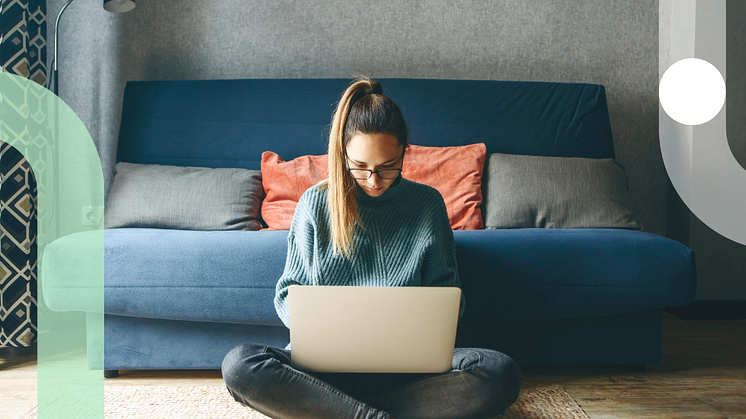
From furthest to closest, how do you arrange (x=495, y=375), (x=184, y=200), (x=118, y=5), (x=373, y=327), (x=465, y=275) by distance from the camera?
(x=118, y=5) → (x=184, y=200) → (x=465, y=275) → (x=495, y=375) → (x=373, y=327)

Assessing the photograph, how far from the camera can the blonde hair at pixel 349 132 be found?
106 cm

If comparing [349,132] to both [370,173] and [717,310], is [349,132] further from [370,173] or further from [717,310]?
[717,310]

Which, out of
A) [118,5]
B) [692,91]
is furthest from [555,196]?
[118,5]

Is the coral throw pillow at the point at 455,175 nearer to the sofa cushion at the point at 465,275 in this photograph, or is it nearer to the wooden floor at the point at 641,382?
the sofa cushion at the point at 465,275

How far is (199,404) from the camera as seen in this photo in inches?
50.0

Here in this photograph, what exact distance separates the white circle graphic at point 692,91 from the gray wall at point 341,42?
5.4 inches

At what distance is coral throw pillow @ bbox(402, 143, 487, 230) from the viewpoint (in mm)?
1750

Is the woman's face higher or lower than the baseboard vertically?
higher

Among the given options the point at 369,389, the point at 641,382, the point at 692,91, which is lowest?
the point at 641,382

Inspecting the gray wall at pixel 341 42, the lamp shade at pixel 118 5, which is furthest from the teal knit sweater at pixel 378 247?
the lamp shade at pixel 118 5

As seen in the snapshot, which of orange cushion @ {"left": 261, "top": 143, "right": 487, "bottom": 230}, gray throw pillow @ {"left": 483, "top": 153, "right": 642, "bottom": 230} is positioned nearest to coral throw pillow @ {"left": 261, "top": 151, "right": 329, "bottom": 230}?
orange cushion @ {"left": 261, "top": 143, "right": 487, "bottom": 230}

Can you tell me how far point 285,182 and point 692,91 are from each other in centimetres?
197

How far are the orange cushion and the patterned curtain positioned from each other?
0.91 metres

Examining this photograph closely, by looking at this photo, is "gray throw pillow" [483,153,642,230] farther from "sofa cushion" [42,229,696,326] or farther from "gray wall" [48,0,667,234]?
"gray wall" [48,0,667,234]
